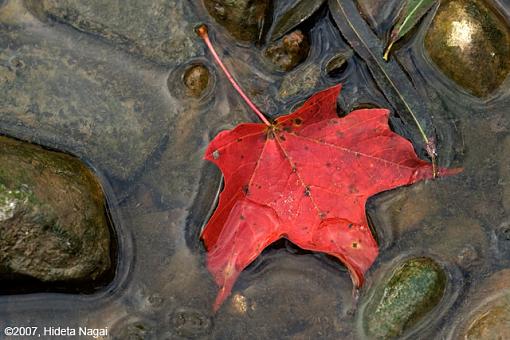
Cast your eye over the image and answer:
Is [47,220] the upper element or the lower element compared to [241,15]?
lower

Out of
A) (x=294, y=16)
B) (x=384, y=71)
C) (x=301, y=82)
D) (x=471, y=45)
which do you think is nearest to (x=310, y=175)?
(x=301, y=82)

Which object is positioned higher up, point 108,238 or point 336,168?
point 336,168

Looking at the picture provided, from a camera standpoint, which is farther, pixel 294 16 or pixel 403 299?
pixel 294 16

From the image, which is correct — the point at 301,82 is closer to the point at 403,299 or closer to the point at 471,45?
the point at 471,45

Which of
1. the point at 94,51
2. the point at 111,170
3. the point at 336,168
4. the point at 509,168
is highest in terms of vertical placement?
the point at 509,168

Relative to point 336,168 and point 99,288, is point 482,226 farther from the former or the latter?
point 99,288

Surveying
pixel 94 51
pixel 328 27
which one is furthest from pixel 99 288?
pixel 328 27

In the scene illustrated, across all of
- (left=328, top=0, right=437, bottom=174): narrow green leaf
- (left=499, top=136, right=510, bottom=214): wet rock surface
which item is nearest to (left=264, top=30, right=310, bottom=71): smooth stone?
(left=328, top=0, right=437, bottom=174): narrow green leaf
